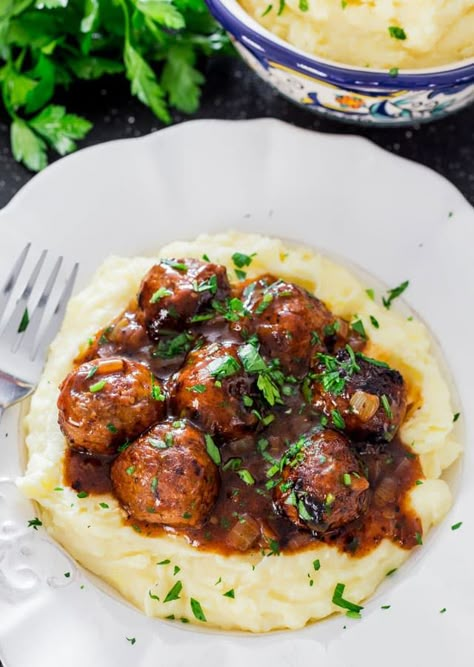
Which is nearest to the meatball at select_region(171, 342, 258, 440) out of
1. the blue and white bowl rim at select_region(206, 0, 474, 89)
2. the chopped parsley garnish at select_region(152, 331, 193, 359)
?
the chopped parsley garnish at select_region(152, 331, 193, 359)

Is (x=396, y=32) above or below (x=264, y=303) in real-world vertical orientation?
above

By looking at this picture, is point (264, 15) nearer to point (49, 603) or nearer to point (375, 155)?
point (375, 155)

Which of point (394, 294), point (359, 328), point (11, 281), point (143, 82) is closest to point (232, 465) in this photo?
point (359, 328)

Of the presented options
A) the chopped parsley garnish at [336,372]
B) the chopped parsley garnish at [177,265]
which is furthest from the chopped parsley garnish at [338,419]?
the chopped parsley garnish at [177,265]

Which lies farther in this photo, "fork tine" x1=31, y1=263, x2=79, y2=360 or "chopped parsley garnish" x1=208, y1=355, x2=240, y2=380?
"fork tine" x1=31, y1=263, x2=79, y2=360

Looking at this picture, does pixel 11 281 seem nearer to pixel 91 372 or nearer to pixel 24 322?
pixel 24 322

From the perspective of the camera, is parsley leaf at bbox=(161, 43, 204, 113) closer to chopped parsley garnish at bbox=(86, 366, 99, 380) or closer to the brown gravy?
the brown gravy

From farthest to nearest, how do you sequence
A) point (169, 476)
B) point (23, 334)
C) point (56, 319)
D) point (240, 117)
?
point (240, 117) < point (56, 319) < point (23, 334) < point (169, 476)
